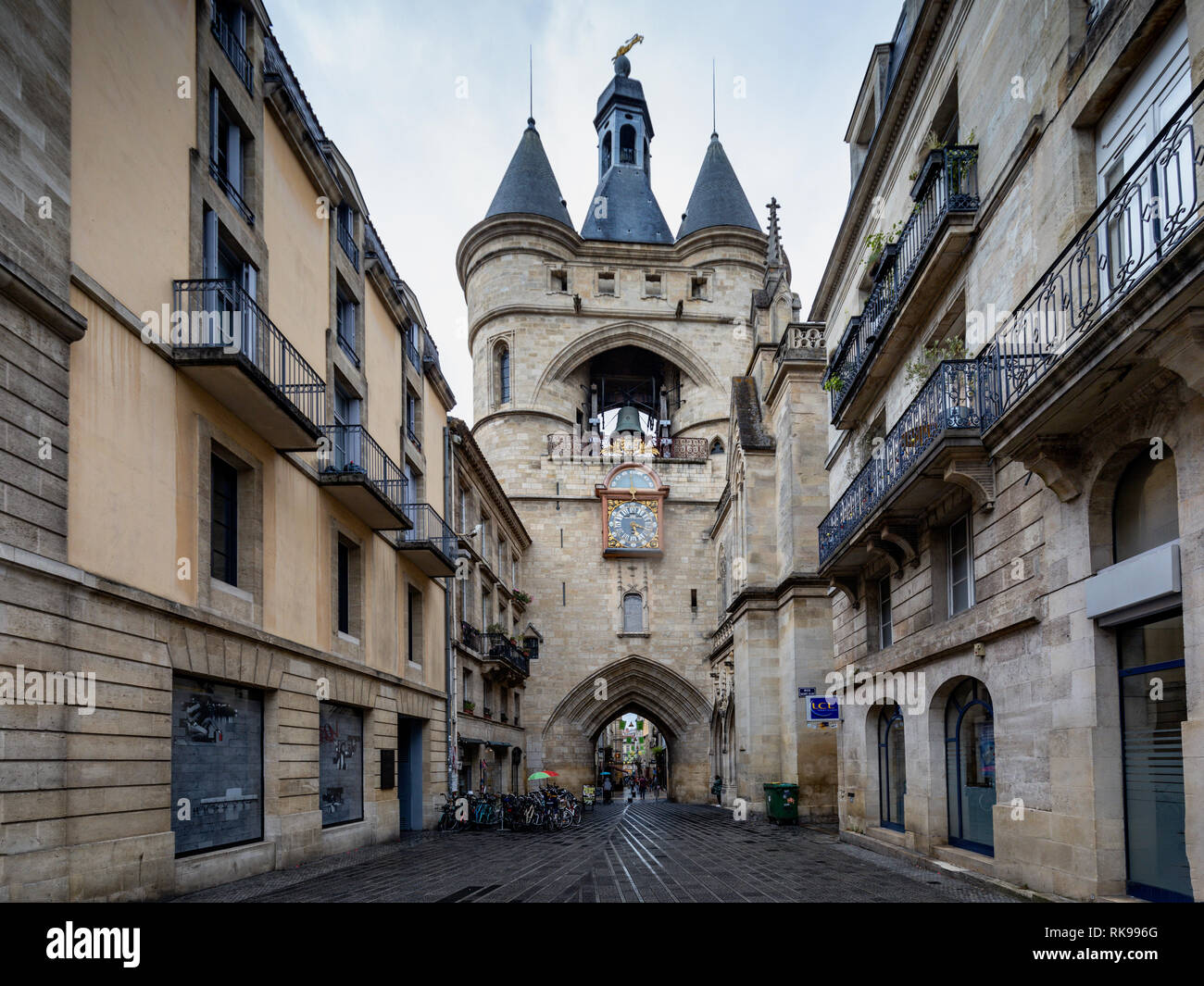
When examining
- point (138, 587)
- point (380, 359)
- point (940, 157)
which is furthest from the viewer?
point (380, 359)

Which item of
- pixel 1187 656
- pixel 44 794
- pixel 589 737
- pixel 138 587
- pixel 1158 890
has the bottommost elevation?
pixel 589 737

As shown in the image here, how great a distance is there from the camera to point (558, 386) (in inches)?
1608

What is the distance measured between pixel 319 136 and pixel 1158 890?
14286 millimetres

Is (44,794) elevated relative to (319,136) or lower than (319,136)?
lower

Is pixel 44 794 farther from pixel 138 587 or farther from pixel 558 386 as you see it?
pixel 558 386

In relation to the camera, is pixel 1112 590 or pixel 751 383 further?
pixel 751 383

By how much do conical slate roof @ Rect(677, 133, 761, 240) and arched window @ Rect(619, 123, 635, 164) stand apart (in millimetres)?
7818

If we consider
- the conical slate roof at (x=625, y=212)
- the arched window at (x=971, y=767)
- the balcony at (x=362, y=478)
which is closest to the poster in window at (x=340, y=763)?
the balcony at (x=362, y=478)

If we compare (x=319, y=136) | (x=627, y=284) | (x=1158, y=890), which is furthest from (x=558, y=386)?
(x=1158, y=890)

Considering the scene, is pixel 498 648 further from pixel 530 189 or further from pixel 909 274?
pixel 530 189

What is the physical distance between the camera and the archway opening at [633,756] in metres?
43.0

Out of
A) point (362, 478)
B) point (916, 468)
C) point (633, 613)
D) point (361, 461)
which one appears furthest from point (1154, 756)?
point (633, 613)

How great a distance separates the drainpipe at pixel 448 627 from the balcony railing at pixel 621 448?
15.8 metres

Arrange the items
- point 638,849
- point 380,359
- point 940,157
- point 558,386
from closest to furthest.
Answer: point 940,157 < point 638,849 < point 380,359 < point 558,386
